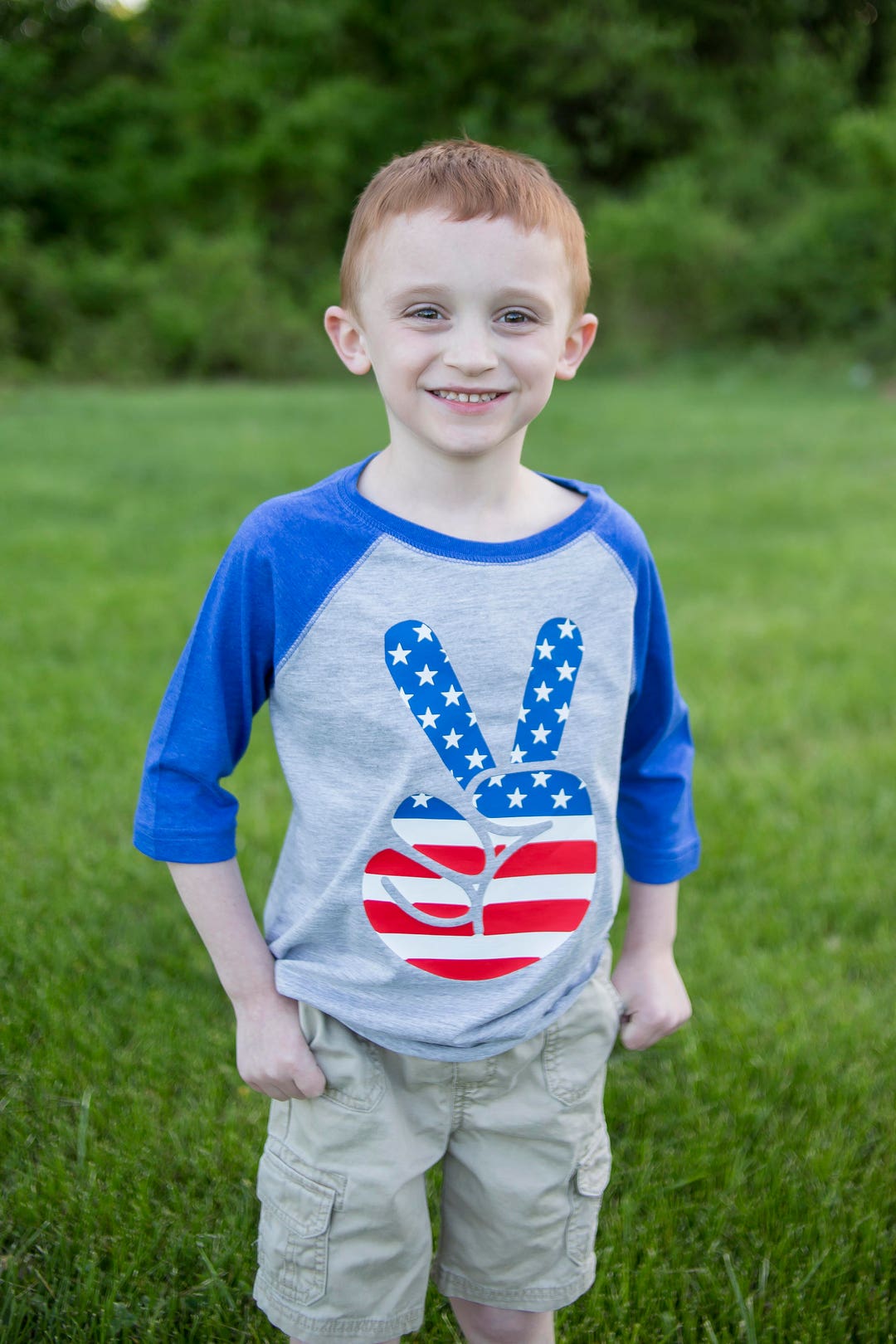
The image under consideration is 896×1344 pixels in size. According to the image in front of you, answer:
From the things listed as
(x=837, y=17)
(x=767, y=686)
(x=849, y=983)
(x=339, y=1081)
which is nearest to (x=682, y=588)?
(x=767, y=686)

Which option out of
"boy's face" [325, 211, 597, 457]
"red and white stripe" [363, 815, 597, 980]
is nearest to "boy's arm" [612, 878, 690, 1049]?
"red and white stripe" [363, 815, 597, 980]

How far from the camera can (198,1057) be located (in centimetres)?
220

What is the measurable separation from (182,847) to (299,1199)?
43 centimetres

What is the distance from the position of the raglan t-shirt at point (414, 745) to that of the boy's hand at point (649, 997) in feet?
0.66

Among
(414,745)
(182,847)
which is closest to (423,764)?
(414,745)

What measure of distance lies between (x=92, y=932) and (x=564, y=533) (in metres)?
1.58

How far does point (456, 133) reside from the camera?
66.8 ft

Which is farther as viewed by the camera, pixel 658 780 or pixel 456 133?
pixel 456 133

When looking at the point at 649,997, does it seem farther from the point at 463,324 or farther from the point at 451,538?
the point at 463,324

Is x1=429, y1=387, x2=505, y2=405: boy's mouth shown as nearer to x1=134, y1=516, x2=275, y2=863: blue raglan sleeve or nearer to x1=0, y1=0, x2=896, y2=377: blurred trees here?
x1=134, y1=516, x2=275, y2=863: blue raglan sleeve

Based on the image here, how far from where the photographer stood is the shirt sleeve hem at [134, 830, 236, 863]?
1374 millimetres

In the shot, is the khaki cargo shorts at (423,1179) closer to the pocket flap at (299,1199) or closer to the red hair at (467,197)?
the pocket flap at (299,1199)

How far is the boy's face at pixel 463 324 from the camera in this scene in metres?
1.30

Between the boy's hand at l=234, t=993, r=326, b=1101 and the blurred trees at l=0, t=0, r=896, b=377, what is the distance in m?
17.7
